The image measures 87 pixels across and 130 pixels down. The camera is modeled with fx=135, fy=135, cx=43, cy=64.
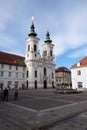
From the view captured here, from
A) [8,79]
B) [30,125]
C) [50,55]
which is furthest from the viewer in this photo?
[50,55]

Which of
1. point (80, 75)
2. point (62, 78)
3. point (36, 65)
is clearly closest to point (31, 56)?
point (36, 65)

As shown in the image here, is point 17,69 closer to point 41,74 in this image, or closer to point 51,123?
point 41,74

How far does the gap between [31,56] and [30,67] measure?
5.12 metres

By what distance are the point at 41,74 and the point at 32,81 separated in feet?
22.2

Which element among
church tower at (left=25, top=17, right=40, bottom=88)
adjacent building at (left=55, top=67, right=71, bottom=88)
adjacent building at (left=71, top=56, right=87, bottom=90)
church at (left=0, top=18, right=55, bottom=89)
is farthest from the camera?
adjacent building at (left=55, top=67, right=71, bottom=88)

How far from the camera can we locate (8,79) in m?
52.2

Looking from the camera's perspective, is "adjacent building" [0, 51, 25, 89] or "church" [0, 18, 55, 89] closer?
"adjacent building" [0, 51, 25, 89]

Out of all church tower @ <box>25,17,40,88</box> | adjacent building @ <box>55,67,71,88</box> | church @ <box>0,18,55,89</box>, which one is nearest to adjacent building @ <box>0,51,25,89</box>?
church @ <box>0,18,55,89</box>

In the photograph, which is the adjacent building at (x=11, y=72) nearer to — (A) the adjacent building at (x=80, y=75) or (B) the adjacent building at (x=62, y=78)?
(A) the adjacent building at (x=80, y=75)

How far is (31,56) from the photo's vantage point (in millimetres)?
61156

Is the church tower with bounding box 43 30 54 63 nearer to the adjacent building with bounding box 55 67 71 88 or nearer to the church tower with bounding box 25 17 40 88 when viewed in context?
the church tower with bounding box 25 17 40 88

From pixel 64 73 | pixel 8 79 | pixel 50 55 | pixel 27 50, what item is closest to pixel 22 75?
pixel 8 79

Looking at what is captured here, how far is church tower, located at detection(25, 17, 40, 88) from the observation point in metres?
59.5

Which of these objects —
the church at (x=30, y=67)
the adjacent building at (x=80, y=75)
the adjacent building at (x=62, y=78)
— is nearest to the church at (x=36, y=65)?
the church at (x=30, y=67)
